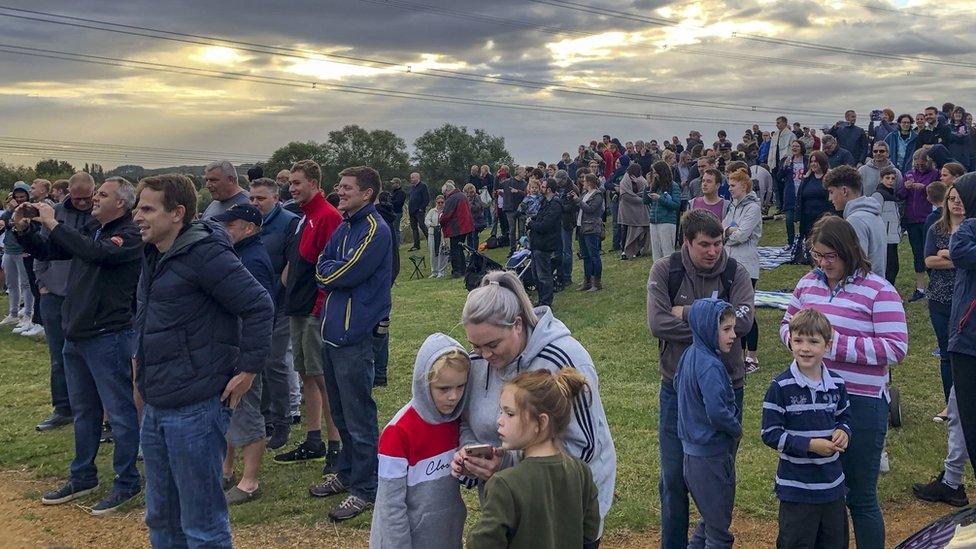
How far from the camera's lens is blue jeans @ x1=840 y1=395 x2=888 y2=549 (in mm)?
4043

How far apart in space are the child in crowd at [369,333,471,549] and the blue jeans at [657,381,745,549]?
1618 mm

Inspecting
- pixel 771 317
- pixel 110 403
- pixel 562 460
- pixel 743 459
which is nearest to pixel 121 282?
pixel 110 403

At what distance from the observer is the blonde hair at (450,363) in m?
2.86

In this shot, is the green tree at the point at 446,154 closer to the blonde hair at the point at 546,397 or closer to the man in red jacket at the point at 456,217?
the man in red jacket at the point at 456,217

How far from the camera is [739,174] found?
824 centimetres

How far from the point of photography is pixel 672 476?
423 centimetres

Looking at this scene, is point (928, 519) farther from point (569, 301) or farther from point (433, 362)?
point (569, 301)

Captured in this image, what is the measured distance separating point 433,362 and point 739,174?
6254 millimetres

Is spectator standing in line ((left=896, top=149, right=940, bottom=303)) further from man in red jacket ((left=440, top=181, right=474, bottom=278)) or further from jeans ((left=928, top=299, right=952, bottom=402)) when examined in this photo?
man in red jacket ((left=440, top=181, right=474, bottom=278))

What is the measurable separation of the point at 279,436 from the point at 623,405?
3.26 metres

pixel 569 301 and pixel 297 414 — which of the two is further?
pixel 569 301

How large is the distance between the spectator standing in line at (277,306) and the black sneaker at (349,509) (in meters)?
1.61

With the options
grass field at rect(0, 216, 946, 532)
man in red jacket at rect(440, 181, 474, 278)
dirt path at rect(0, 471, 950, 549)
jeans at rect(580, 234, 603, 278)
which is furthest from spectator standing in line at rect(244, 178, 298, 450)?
man in red jacket at rect(440, 181, 474, 278)

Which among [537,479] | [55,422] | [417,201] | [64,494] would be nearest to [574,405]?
[537,479]
